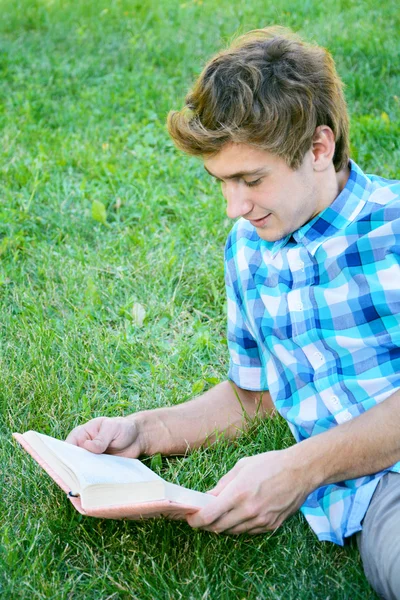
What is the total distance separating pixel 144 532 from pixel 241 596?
12.6 inches

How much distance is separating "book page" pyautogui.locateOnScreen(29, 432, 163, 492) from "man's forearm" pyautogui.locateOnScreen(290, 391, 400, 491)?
387mm

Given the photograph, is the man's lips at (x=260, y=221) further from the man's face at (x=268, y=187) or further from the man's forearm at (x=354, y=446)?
the man's forearm at (x=354, y=446)

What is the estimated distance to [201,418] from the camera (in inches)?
105

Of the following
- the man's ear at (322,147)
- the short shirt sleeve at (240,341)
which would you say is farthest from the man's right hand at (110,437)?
the man's ear at (322,147)

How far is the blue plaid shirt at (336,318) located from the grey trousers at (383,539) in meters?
0.03

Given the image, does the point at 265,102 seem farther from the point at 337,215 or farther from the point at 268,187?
the point at 337,215

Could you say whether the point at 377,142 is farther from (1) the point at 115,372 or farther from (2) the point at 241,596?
(2) the point at 241,596

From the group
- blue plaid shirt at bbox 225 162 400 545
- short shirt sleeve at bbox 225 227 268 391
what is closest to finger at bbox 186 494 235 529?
blue plaid shirt at bbox 225 162 400 545

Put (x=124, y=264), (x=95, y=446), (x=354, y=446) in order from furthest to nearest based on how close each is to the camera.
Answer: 1. (x=124, y=264)
2. (x=95, y=446)
3. (x=354, y=446)

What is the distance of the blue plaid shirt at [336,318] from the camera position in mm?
2176

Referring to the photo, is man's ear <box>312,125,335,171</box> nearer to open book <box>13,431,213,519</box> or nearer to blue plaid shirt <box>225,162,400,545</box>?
blue plaid shirt <box>225,162,400,545</box>

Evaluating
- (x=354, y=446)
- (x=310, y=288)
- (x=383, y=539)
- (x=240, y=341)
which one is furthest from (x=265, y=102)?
(x=383, y=539)

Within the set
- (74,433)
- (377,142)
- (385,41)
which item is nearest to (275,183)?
(74,433)

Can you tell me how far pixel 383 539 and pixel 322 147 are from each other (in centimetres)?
104
